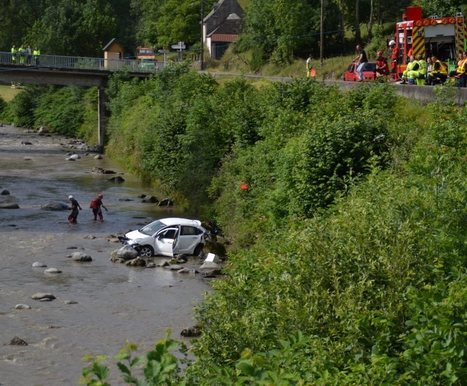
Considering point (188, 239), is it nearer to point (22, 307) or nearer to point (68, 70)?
point (22, 307)

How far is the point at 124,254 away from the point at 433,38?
2192cm

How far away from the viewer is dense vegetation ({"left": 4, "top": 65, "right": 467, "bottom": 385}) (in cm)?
1514

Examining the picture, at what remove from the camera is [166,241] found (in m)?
38.2

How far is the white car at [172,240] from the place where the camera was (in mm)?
38156

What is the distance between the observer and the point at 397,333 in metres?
17.3

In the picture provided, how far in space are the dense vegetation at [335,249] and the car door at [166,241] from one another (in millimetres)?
2339

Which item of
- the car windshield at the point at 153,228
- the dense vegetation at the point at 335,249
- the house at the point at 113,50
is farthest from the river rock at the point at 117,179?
the house at the point at 113,50

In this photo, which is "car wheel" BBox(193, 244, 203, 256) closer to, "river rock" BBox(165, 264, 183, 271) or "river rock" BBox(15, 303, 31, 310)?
"river rock" BBox(165, 264, 183, 271)

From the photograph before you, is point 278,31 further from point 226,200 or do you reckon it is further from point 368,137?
point 368,137

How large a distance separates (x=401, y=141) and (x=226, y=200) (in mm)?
12458

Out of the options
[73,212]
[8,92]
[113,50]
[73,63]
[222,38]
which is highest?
[222,38]

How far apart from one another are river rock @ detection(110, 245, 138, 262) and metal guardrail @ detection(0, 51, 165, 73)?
144 ft

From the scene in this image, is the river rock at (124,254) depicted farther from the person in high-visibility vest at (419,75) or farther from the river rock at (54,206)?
the person in high-visibility vest at (419,75)

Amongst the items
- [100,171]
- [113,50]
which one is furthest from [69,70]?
[113,50]
